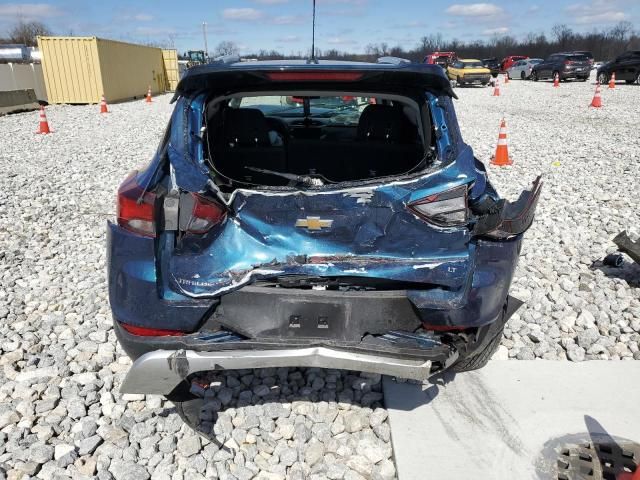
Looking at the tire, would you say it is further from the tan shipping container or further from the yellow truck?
the yellow truck

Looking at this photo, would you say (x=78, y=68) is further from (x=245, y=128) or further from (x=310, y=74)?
(x=310, y=74)

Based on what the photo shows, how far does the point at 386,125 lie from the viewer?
3.37 meters

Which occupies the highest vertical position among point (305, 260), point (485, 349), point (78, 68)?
point (78, 68)

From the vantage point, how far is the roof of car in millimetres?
2441

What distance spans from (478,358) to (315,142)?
5.72 ft

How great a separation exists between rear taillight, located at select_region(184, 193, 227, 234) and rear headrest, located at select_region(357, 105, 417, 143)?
1411mm

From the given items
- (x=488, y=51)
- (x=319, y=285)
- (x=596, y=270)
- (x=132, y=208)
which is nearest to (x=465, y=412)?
(x=319, y=285)

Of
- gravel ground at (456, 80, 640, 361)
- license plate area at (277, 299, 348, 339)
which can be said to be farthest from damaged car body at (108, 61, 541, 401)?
gravel ground at (456, 80, 640, 361)

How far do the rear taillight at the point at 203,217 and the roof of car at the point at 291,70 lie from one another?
579 millimetres

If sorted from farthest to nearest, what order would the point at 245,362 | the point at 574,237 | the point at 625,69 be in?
1. the point at 625,69
2. the point at 574,237
3. the point at 245,362

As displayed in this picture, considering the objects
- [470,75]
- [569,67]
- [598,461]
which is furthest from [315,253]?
[569,67]

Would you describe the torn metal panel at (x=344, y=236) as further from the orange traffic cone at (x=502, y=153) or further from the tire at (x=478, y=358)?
the orange traffic cone at (x=502, y=153)

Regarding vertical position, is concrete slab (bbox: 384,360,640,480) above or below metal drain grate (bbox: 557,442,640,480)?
below

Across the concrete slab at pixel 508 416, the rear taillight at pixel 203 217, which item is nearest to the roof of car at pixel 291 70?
the rear taillight at pixel 203 217
